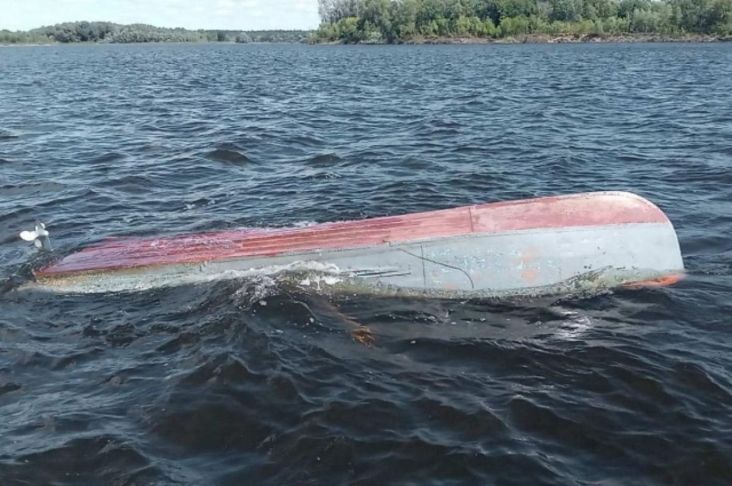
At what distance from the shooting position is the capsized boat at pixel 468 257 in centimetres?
805

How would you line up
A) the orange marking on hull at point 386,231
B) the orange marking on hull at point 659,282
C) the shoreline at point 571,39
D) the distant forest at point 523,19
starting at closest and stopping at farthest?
the orange marking on hull at point 386,231
the orange marking on hull at point 659,282
the shoreline at point 571,39
the distant forest at point 523,19

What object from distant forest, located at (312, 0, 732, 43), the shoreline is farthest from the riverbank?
distant forest, located at (312, 0, 732, 43)

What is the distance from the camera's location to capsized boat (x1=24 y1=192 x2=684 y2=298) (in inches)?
317

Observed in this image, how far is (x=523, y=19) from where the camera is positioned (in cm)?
12025

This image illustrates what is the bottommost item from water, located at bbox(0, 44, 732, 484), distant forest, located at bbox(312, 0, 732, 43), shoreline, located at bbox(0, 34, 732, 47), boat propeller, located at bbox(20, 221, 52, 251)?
water, located at bbox(0, 44, 732, 484)

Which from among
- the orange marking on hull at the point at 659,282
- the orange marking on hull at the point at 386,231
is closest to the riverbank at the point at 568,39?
the orange marking on hull at the point at 659,282

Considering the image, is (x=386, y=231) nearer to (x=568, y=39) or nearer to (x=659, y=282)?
(x=659, y=282)

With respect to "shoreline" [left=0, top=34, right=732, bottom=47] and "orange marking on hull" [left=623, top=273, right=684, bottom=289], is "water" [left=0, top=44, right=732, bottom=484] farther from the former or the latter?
"shoreline" [left=0, top=34, right=732, bottom=47]

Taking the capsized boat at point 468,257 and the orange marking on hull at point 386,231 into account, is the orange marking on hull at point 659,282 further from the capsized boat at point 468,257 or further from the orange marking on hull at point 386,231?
the orange marking on hull at point 386,231

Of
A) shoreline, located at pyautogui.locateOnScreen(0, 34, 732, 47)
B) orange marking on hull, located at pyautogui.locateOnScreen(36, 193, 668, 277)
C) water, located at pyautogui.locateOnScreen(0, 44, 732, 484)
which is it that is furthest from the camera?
shoreline, located at pyautogui.locateOnScreen(0, 34, 732, 47)

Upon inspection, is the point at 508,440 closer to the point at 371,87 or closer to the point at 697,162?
the point at 697,162

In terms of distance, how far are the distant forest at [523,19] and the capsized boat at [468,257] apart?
101619 millimetres

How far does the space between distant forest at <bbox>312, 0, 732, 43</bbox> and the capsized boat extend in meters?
102

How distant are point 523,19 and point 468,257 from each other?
402 feet
